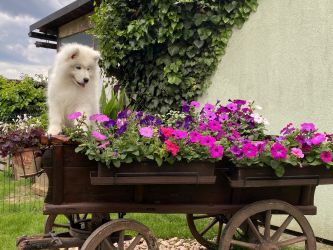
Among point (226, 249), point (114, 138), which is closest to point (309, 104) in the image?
point (226, 249)

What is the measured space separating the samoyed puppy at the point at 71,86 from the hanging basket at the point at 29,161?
0.74 feet

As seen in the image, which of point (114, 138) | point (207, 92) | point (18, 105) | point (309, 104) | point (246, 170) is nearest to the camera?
point (114, 138)

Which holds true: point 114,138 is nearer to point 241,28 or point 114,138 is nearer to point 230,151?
point 230,151

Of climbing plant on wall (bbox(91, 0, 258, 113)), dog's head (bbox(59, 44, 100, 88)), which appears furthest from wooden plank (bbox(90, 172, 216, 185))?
climbing plant on wall (bbox(91, 0, 258, 113))

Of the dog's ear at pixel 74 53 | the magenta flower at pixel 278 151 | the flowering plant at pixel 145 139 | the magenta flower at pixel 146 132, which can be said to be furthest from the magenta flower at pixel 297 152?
the dog's ear at pixel 74 53

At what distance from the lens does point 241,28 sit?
532cm

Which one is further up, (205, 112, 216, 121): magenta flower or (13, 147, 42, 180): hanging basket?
(205, 112, 216, 121): magenta flower

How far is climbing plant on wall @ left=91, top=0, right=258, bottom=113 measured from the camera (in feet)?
17.6

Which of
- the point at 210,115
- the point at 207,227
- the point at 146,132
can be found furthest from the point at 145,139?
the point at 207,227

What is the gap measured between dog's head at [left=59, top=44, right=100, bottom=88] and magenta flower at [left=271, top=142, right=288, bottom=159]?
152 cm

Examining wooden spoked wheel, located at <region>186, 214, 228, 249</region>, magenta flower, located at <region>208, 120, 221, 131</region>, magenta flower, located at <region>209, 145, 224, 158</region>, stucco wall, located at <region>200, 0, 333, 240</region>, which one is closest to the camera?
magenta flower, located at <region>209, 145, 224, 158</region>

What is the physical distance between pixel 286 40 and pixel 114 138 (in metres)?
3.15

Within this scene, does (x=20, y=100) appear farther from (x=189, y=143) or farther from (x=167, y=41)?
(x=189, y=143)

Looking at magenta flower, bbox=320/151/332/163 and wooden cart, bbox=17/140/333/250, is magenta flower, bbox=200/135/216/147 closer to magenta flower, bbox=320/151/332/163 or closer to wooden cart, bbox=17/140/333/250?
wooden cart, bbox=17/140/333/250
